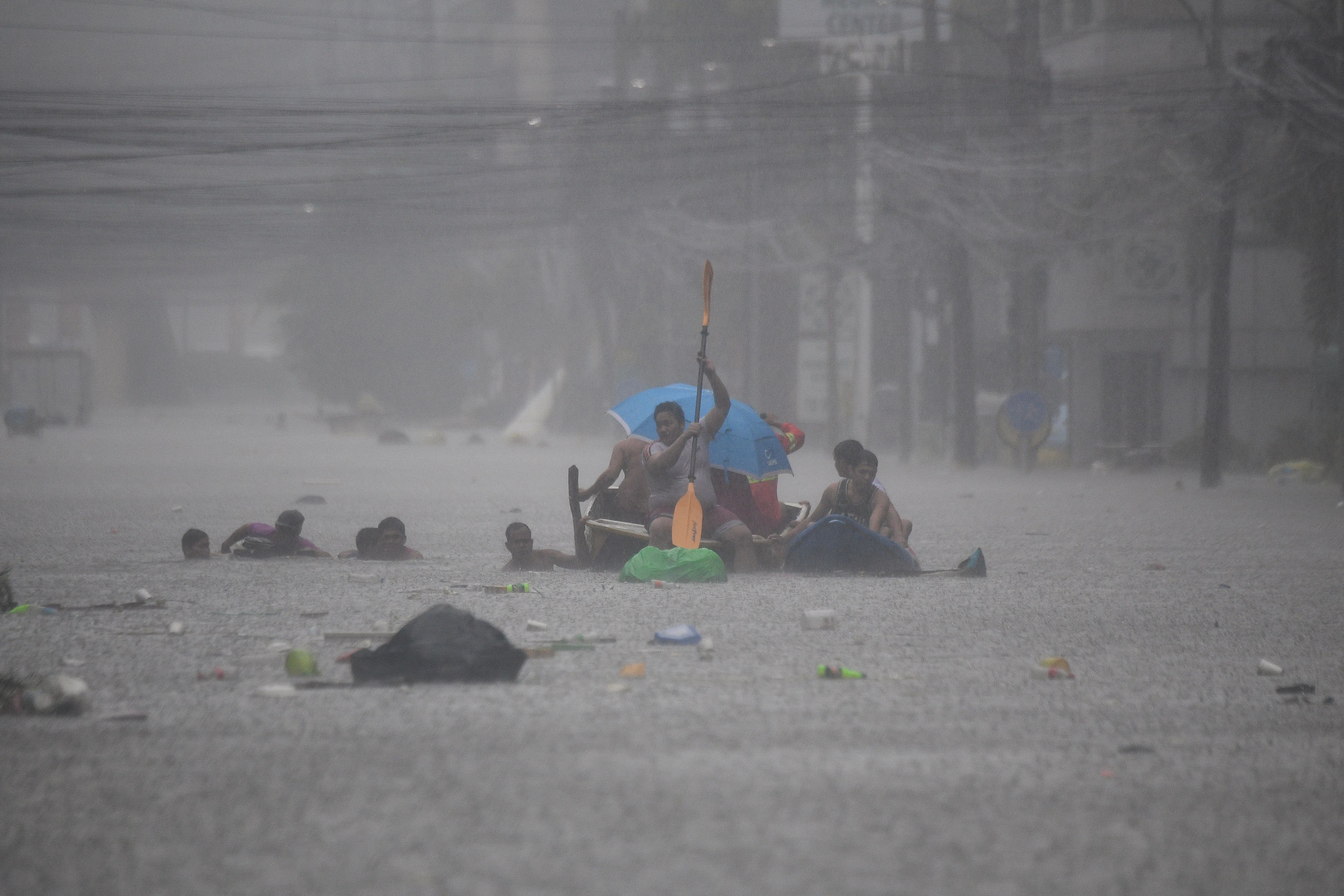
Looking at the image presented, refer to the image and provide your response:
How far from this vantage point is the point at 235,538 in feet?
42.0

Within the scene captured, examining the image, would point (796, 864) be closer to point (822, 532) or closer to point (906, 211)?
point (822, 532)

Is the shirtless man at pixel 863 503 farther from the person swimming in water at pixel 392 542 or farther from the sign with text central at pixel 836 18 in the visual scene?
the sign with text central at pixel 836 18

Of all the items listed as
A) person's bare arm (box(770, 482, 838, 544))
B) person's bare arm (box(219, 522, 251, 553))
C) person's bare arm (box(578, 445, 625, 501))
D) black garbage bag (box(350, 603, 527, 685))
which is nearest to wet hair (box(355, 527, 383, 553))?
person's bare arm (box(219, 522, 251, 553))

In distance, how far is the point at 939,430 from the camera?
36.6 meters

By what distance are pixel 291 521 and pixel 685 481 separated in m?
3.31

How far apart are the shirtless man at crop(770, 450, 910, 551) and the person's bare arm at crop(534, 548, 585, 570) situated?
1467mm

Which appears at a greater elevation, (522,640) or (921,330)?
(921,330)

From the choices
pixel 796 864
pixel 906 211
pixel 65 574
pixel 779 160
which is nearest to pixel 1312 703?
pixel 796 864

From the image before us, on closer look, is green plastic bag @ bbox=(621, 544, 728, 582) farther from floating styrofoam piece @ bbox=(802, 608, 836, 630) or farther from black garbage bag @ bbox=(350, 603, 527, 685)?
black garbage bag @ bbox=(350, 603, 527, 685)

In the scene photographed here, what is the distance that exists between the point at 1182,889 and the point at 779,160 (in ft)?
119

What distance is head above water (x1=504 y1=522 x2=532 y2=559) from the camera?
11883mm

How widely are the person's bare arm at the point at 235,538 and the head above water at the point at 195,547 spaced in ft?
0.45

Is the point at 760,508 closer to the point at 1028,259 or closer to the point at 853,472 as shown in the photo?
the point at 853,472

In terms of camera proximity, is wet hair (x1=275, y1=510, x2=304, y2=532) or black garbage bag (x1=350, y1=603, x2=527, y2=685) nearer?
black garbage bag (x1=350, y1=603, x2=527, y2=685)
